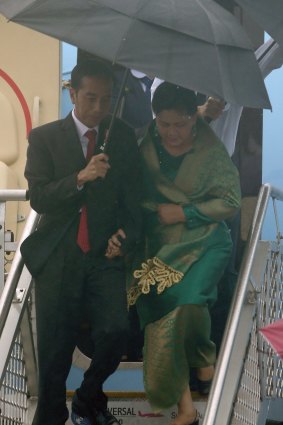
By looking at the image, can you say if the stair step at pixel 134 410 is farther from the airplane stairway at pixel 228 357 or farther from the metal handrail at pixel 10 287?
the metal handrail at pixel 10 287

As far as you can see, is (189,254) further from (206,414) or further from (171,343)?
(206,414)

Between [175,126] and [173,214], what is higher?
[175,126]

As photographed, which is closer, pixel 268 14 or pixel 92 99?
pixel 268 14

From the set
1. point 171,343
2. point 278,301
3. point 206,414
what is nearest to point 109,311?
point 171,343

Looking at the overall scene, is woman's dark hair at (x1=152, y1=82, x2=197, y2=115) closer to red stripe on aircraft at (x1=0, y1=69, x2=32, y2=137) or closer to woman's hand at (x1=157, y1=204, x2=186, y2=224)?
woman's hand at (x1=157, y1=204, x2=186, y2=224)

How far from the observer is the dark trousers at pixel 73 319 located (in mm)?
5785

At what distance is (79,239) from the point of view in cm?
588

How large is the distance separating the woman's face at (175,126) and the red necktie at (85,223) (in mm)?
325

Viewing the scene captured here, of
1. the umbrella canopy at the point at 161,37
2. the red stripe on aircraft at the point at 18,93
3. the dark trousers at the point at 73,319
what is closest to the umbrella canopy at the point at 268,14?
the umbrella canopy at the point at 161,37

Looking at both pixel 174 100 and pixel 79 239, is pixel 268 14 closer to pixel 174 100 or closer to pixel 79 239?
pixel 174 100

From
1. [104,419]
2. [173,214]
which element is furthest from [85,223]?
[104,419]

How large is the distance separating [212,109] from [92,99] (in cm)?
77

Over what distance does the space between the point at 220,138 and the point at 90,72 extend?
3.28 feet

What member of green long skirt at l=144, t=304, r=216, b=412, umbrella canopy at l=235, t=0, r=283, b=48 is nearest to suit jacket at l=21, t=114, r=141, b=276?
green long skirt at l=144, t=304, r=216, b=412
